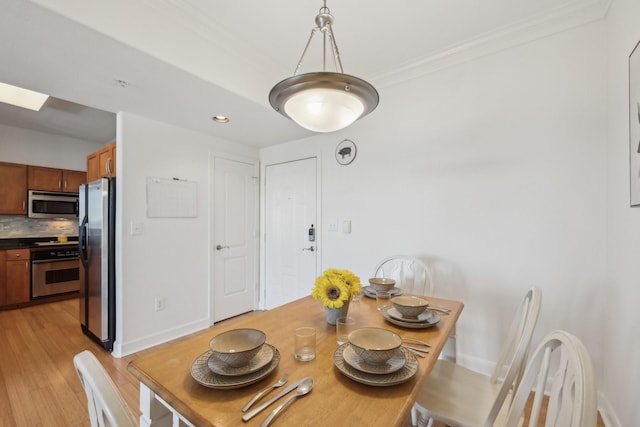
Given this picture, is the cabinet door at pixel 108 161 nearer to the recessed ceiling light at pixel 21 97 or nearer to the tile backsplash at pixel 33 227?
the recessed ceiling light at pixel 21 97

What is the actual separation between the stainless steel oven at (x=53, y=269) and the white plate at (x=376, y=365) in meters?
4.83

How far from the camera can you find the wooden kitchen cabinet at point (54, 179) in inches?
153

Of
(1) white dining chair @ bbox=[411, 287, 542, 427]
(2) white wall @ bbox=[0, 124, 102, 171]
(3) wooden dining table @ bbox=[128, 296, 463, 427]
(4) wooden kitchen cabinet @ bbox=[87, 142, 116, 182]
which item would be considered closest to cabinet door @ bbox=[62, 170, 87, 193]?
(2) white wall @ bbox=[0, 124, 102, 171]

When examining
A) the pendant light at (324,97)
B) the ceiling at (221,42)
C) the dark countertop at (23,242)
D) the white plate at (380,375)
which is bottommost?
the white plate at (380,375)

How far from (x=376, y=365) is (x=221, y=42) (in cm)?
229

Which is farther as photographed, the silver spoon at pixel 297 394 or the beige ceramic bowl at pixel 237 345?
the beige ceramic bowl at pixel 237 345

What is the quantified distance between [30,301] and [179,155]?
10.3 feet

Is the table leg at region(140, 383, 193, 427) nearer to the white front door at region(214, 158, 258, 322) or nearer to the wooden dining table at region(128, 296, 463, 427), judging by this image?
the wooden dining table at region(128, 296, 463, 427)

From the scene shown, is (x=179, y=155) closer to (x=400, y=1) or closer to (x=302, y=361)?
(x=400, y=1)

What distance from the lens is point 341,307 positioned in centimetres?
128

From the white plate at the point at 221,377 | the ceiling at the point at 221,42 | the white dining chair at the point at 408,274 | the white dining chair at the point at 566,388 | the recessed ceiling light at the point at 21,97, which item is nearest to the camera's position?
the white dining chair at the point at 566,388

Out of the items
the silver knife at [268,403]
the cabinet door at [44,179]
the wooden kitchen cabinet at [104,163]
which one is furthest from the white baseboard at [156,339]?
the cabinet door at [44,179]

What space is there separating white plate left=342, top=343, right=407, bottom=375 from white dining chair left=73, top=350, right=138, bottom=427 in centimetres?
60

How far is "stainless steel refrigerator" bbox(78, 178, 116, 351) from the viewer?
2.49 m
